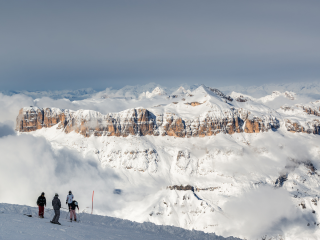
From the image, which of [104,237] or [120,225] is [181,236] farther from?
[104,237]

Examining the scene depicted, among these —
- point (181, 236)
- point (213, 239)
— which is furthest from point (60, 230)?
point (213, 239)

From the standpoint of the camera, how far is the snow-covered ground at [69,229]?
88.9 feet

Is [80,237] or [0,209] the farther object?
[0,209]

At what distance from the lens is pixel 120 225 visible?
4412 centimetres

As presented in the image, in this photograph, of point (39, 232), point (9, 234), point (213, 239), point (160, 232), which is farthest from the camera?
point (160, 232)

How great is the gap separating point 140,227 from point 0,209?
20867mm

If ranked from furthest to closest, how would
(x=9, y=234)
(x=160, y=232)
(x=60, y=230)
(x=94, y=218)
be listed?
1. (x=94, y=218)
2. (x=160, y=232)
3. (x=60, y=230)
4. (x=9, y=234)

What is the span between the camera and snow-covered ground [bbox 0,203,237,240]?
2710 cm

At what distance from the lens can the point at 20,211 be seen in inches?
1640

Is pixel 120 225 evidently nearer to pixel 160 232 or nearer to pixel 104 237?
pixel 160 232

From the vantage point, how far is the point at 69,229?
1256 inches

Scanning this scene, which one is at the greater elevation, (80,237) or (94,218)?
(80,237)

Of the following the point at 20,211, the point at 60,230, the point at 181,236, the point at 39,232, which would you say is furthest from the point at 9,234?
the point at 181,236

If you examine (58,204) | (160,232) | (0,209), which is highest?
(58,204)
